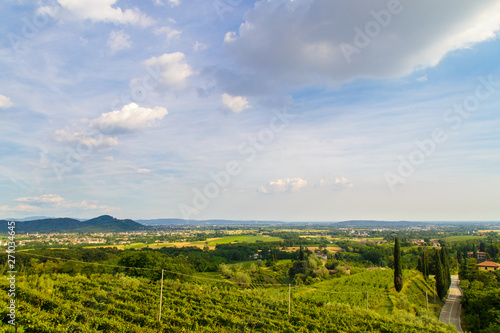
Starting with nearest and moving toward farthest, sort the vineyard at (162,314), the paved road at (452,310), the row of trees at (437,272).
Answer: the vineyard at (162,314) → the paved road at (452,310) → the row of trees at (437,272)

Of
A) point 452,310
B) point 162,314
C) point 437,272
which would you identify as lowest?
point 452,310

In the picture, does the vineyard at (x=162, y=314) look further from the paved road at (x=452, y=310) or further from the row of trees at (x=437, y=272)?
the row of trees at (x=437, y=272)

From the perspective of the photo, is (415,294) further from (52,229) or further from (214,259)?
(52,229)

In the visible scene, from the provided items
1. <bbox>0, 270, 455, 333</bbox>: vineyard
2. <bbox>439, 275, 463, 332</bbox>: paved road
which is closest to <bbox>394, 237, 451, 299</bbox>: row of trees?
<bbox>439, 275, 463, 332</bbox>: paved road

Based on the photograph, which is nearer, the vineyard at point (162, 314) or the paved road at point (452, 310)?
the vineyard at point (162, 314)

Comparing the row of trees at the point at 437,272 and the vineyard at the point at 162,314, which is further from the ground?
the vineyard at the point at 162,314

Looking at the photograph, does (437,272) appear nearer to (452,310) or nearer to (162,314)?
(452,310)

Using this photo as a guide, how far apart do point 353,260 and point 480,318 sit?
56.2 meters

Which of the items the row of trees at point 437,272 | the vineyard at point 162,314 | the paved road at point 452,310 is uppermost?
the vineyard at point 162,314

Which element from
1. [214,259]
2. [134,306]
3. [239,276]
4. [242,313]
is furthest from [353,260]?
[134,306]

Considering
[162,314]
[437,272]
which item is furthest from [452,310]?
[162,314]

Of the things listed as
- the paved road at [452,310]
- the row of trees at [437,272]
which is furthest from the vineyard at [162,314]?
the row of trees at [437,272]

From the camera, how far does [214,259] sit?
6981cm

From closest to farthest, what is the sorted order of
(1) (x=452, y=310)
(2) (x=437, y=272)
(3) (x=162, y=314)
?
(3) (x=162, y=314) → (1) (x=452, y=310) → (2) (x=437, y=272)
